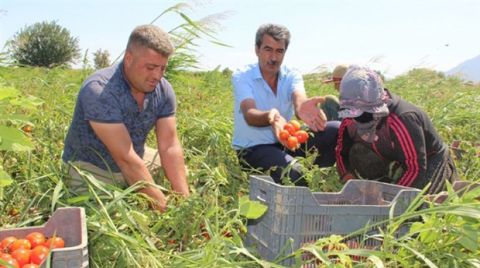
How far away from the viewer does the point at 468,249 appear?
1814 millimetres

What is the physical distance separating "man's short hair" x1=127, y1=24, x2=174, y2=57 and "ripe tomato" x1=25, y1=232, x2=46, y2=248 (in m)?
1.14

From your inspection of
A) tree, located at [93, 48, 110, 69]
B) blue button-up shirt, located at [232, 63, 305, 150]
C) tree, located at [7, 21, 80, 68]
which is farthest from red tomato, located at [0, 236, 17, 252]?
tree, located at [7, 21, 80, 68]

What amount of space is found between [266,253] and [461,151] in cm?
205

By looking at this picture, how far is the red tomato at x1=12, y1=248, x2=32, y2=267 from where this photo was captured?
5.28 feet

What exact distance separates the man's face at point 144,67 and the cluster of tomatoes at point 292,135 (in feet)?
2.66

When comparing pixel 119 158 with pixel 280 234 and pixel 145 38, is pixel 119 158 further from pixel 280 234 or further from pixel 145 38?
pixel 280 234

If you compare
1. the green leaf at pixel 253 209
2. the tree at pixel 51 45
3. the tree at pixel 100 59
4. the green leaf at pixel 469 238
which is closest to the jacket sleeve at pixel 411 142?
the green leaf at pixel 469 238

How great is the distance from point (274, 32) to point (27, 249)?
218 cm

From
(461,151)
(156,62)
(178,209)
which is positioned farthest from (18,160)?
(461,151)

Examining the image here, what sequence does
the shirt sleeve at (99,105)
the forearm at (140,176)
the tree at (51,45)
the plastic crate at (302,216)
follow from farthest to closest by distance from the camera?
1. the tree at (51,45)
2. the shirt sleeve at (99,105)
3. the forearm at (140,176)
4. the plastic crate at (302,216)

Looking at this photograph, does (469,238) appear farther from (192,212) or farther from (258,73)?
(258,73)

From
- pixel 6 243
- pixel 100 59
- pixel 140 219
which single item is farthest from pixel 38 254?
pixel 100 59

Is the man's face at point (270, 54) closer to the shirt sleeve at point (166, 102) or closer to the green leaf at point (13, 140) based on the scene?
the shirt sleeve at point (166, 102)

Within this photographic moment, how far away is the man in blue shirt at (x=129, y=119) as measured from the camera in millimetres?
2535
